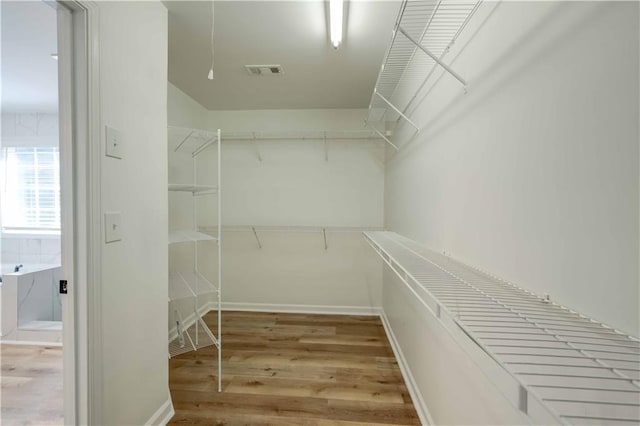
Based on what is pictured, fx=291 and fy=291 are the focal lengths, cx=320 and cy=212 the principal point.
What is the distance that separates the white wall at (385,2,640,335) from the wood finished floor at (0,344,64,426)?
2637 millimetres

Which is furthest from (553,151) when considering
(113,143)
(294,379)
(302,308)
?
(302,308)

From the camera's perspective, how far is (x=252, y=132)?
3.18 metres

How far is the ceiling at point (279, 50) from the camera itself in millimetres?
1707

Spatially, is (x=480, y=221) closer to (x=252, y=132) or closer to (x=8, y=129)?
(x=252, y=132)

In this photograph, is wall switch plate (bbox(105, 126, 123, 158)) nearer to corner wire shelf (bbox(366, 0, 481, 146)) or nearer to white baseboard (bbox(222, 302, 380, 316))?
corner wire shelf (bbox(366, 0, 481, 146))

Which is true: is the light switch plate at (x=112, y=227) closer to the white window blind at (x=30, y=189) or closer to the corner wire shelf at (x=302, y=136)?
the corner wire shelf at (x=302, y=136)

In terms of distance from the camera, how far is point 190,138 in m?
2.31

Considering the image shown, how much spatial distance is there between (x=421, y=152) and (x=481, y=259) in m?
0.95

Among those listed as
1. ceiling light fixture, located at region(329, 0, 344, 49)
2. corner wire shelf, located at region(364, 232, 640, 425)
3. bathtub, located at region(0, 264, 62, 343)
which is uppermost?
Result: ceiling light fixture, located at region(329, 0, 344, 49)

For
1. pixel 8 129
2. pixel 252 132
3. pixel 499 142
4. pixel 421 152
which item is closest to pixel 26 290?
pixel 8 129

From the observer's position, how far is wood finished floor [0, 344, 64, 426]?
180 cm

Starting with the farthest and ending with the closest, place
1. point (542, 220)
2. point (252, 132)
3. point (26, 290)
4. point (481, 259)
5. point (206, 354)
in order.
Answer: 1. point (252, 132)
2. point (26, 290)
3. point (206, 354)
4. point (481, 259)
5. point (542, 220)

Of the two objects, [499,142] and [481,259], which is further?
[481,259]

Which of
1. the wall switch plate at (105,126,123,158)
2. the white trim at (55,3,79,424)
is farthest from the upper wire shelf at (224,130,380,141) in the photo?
the white trim at (55,3,79,424)
